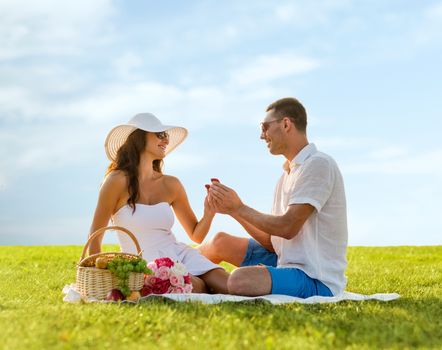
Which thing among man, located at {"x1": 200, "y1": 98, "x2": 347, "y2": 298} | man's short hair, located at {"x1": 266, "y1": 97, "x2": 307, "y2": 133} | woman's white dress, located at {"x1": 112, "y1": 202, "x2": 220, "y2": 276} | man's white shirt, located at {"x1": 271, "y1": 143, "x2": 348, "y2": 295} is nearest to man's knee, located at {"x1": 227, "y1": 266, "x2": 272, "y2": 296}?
man, located at {"x1": 200, "y1": 98, "x2": 347, "y2": 298}

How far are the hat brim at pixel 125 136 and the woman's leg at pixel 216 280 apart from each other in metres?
1.58

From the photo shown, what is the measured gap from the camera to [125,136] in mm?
7008

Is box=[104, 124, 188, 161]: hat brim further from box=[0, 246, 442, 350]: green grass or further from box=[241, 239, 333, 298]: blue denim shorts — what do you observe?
box=[241, 239, 333, 298]: blue denim shorts

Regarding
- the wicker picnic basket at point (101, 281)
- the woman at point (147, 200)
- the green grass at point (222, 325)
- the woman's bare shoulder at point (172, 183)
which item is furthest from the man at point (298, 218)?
the wicker picnic basket at point (101, 281)

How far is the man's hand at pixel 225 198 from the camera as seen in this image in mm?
6211

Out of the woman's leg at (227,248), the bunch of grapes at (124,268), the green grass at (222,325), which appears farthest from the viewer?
the woman's leg at (227,248)

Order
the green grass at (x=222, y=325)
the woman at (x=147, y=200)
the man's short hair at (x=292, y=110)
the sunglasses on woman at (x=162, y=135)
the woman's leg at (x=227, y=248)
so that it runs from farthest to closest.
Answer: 1. the woman's leg at (x=227, y=248)
2. the sunglasses on woman at (x=162, y=135)
3. the woman at (x=147, y=200)
4. the man's short hair at (x=292, y=110)
5. the green grass at (x=222, y=325)

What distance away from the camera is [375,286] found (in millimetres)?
8117

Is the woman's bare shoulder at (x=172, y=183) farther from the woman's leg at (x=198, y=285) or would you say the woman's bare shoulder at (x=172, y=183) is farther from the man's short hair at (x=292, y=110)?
the man's short hair at (x=292, y=110)

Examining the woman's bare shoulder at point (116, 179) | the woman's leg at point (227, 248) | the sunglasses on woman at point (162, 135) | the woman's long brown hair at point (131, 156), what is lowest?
the woman's leg at point (227, 248)

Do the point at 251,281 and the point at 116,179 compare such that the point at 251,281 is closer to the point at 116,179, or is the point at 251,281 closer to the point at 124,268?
the point at 124,268

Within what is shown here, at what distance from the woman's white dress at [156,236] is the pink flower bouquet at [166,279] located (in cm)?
47

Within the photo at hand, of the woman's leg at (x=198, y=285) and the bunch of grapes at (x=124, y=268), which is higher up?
the bunch of grapes at (x=124, y=268)

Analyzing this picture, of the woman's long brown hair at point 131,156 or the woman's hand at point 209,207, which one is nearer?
the woman's hand at point 209,207
